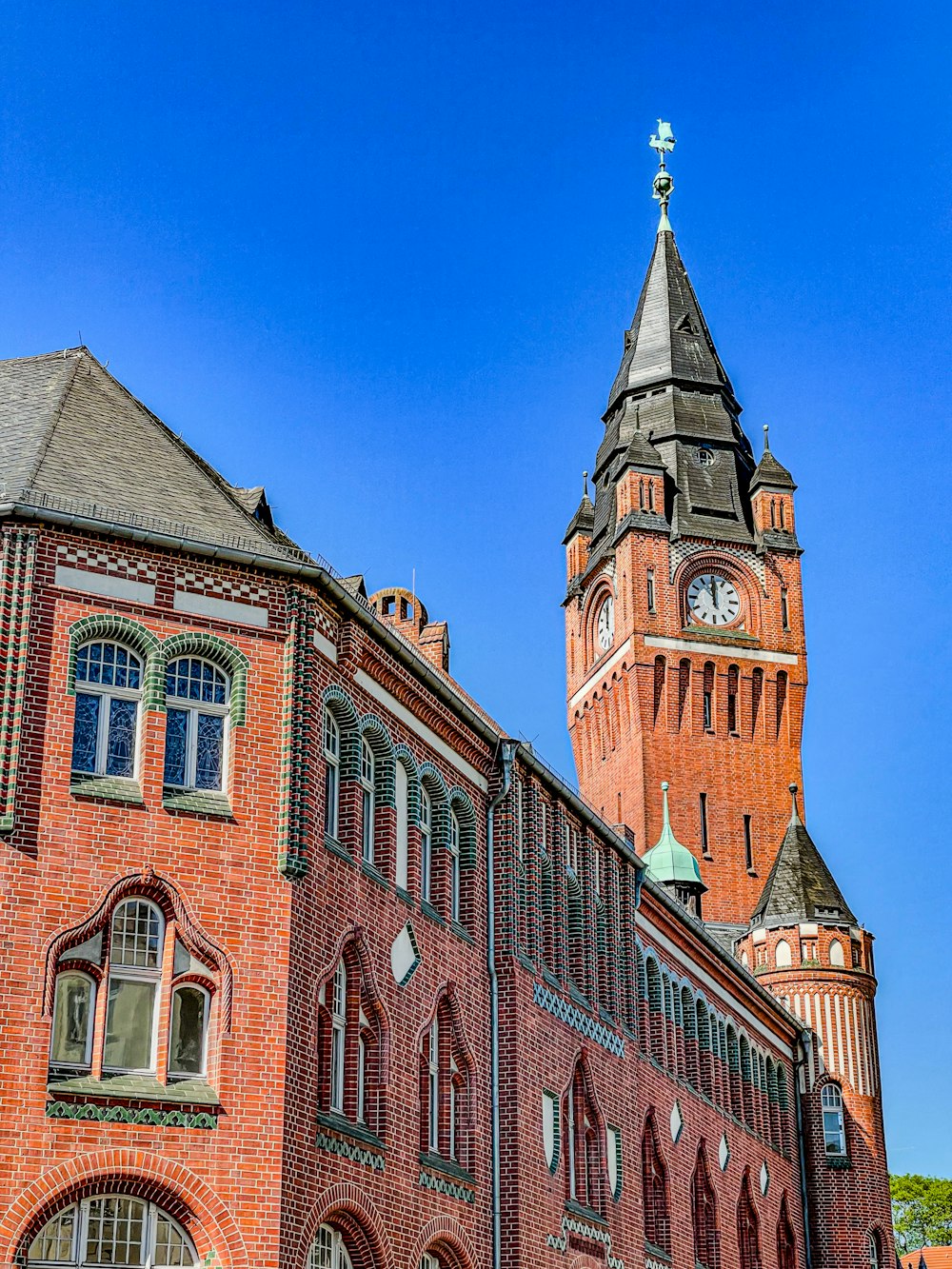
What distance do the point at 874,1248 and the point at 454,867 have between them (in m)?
28.9

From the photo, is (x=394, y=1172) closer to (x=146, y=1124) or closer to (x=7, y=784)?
(x=146, y=1124)

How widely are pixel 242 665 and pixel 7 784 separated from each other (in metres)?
3.48

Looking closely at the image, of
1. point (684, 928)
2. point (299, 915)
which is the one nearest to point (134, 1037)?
point (299, 915)

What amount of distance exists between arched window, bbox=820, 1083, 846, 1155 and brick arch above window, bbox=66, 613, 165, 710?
35.9 metres

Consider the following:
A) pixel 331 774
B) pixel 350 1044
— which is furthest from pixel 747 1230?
pixel 331 774

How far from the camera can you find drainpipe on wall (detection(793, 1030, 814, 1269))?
172 ft

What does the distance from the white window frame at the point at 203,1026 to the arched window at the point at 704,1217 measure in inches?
860

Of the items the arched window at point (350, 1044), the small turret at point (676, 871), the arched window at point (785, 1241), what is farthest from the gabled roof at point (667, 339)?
the arched window at point (350, 1044)

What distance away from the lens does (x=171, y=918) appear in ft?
75.0

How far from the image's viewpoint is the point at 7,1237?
811 inches

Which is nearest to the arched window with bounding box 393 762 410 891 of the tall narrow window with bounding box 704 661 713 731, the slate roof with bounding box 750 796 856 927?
the slate roof with bounding box 750 796 856 927

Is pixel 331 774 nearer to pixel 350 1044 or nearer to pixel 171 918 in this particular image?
pixel 350 1044

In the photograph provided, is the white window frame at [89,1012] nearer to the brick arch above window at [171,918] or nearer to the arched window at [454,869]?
the brick arch above window at [171,918]

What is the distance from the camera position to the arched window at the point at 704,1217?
1666 inches
